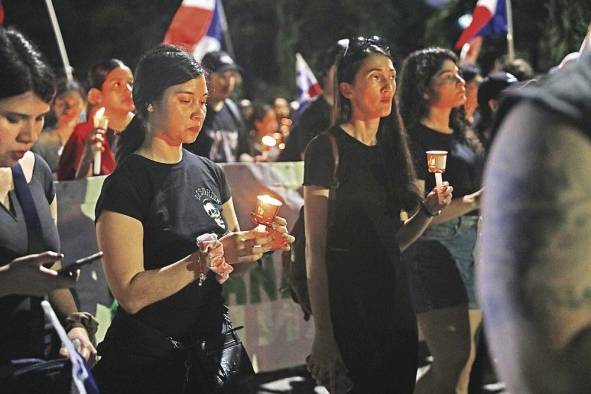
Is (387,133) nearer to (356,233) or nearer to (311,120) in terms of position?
(356,233)

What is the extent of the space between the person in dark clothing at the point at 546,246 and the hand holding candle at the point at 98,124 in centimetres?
470

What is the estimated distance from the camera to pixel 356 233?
412 cm

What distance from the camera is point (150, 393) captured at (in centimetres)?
337

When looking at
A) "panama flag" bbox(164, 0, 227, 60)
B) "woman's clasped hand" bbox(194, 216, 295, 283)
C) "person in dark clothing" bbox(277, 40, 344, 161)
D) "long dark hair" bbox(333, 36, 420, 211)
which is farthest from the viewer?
"panama flag" bbox(164, 0, 227, 60)

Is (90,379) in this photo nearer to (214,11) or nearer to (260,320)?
(260,320)

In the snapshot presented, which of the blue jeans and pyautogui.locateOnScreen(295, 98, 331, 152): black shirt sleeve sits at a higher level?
pyautogui.locateOnScreen(295, 98, 331, 152): black shirt sleeve

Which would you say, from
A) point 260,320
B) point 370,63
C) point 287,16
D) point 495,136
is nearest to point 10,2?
point 287,16

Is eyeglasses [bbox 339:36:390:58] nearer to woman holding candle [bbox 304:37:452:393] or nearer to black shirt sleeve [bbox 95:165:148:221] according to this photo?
woman holding candle [bbox 304:37:452:393]

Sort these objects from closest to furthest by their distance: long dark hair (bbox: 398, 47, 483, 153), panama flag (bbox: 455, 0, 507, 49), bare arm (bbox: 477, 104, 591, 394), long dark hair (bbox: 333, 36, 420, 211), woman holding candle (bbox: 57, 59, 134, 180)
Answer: bare arm (bbox: 477, 104, 591, 394)
long dark hair (bbox: 333, 36, 420, 211)
long dark hair (bbox: 398, 47, 483, 153)
woman holding candle (bbox: 57, 59, 134, 180)
panama flag (bbox: 455, 0, 507, 49)

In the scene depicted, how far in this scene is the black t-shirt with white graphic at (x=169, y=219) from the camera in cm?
337

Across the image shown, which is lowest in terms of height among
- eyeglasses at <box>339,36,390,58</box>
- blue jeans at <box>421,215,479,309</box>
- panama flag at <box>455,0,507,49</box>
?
blue jeans at <box>421,215,479,309</box>

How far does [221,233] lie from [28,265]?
0.99m

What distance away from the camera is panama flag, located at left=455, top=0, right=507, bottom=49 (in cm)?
1109

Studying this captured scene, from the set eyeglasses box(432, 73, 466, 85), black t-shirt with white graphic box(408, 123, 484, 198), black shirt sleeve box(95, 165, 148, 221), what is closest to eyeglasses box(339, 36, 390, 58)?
black t-shirt with white graphic box(408, 123, 484, 198)
